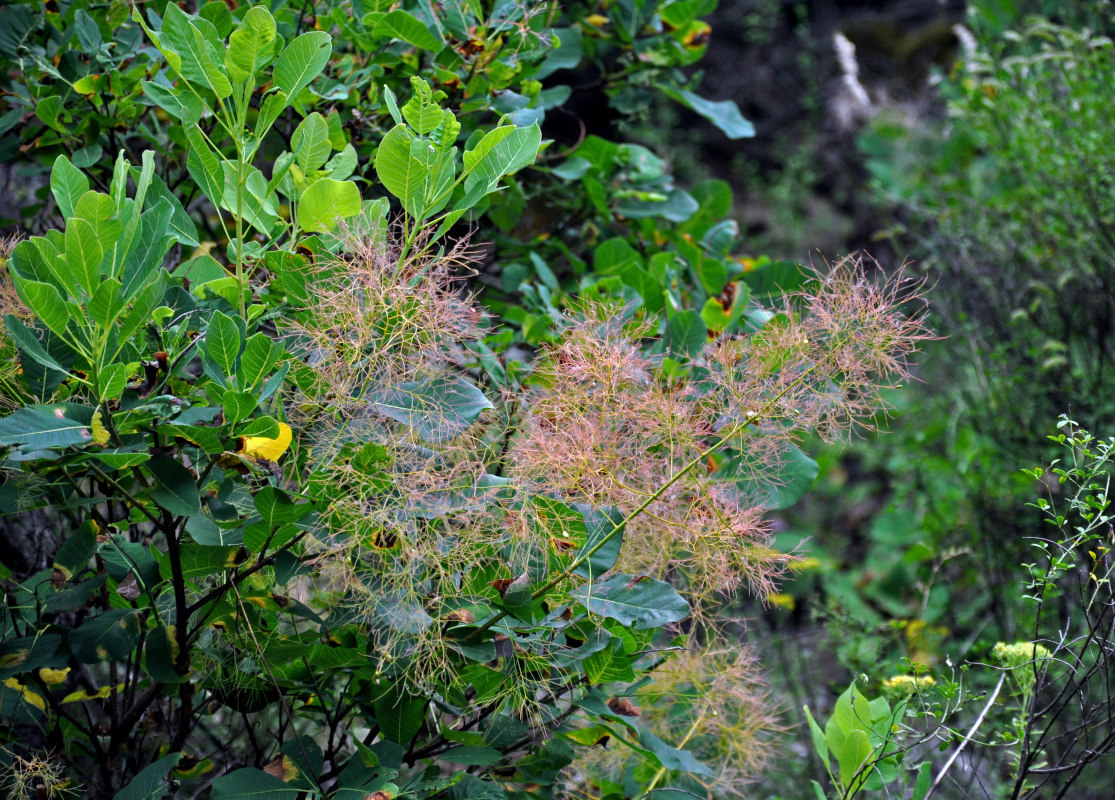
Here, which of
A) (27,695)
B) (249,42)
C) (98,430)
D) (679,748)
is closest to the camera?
(98,430)

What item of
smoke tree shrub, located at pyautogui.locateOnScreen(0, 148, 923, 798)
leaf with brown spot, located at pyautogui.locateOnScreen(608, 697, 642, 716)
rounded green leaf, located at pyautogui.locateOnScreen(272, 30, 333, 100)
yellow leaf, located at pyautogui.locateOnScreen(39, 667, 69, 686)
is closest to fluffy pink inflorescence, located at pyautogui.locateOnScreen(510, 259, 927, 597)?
smoke tree shrub, located at pyautogui.locateOnScreen(0, 148, 923, 798)

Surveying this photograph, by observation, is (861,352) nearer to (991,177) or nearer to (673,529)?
(673,529)

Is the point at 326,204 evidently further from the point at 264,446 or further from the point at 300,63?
the point at 264,446

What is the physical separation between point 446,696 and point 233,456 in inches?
20.3

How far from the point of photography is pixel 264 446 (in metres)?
1.19

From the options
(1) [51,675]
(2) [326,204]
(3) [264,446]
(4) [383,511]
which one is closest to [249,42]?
(2) [326,204]

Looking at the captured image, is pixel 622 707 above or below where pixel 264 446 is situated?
below

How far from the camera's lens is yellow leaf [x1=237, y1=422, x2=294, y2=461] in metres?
1.18

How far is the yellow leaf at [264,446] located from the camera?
118 cm

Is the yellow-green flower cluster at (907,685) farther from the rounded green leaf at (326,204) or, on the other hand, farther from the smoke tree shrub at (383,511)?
the rounded green leaf at (326,204)

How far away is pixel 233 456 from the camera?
1.21 meters

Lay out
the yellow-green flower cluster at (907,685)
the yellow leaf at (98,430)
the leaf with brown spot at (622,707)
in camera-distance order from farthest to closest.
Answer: the yellow-green flower cluster at (907,685), the leaf with brown spot at (622,707), the yellow leaf at (98,430)

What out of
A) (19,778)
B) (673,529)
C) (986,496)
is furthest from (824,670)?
(19,778)

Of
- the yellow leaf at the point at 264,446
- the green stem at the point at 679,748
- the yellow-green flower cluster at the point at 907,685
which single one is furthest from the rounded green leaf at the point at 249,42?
the yellow-green flower cluster at the point at 907,685
